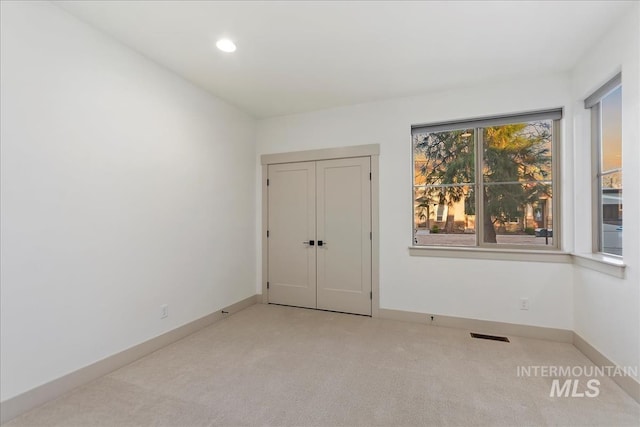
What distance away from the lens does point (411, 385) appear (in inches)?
90.0

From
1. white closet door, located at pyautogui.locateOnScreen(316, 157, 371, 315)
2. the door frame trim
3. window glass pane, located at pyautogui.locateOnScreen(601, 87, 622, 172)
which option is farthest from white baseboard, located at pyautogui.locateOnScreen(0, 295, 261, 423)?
window glass pane, located at pyautogui.locateOnScreen(601, 87, 622, 172)

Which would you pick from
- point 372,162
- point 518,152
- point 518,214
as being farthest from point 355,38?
point 518,214

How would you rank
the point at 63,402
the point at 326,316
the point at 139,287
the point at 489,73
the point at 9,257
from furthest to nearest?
the point at 326,316, the point at 489,73, the point at 139,287, the point at 63,402, the point at 9,257

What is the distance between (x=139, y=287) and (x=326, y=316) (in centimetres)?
216

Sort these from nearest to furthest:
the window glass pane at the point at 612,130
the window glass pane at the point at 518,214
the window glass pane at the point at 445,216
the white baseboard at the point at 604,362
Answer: the white baseboard at the point at 604,362 → the window glass pane at the point at 612,130 → the window glass pane at the point at 518,214 → the window glass pane at the point at 445,216

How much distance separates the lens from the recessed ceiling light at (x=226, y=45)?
2.56 m

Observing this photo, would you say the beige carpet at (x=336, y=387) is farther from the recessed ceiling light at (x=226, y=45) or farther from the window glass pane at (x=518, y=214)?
the recessed ceiling light at (x=226, y=45)

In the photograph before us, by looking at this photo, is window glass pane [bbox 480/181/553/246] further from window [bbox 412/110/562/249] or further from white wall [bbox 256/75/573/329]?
white wall [bbox 256/75/573/329]

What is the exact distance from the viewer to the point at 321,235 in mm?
4172

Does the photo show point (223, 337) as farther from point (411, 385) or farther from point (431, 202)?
point (431, 202)

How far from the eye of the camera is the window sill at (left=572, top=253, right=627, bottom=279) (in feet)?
7.50

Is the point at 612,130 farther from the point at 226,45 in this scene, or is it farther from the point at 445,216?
the point at 226,45

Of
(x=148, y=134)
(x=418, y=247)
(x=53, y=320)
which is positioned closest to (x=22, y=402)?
(x=53, y=320)

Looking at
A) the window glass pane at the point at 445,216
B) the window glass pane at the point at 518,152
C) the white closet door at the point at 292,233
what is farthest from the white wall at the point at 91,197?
the window glass pane at the point at 518,152
